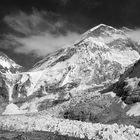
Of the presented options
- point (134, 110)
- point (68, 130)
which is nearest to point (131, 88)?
point (134, 110)

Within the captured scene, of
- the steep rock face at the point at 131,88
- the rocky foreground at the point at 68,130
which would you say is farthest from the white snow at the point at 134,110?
the rocky foreground at the point at 68,130

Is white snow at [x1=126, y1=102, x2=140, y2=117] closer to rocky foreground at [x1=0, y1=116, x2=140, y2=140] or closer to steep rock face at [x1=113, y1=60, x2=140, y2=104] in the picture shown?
steep rock face at [x1=113, y1=60, x2=140, y2=104]

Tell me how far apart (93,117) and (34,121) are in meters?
44.4

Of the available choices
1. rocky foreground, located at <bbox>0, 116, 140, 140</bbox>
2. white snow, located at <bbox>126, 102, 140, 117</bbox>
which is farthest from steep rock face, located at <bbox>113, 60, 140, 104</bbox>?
rocky foreground, located at <bbox>0, 116, 140, 140</bbox>

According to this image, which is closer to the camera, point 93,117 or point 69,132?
point 69,132

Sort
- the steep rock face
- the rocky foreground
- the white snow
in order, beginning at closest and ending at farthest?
the rocky foreground, the white snow, the steep rock face

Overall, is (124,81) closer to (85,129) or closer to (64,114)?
(64,114)

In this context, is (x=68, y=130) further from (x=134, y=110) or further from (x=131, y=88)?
(x=131, y=88)

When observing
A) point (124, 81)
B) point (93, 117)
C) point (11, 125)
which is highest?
point (124, 81)

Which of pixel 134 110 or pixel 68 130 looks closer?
pixel 68 130

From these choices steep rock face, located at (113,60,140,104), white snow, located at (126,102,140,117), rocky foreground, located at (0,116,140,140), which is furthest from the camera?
steep rock face, located at (113,60,140,104)

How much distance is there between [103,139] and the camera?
57.1 m

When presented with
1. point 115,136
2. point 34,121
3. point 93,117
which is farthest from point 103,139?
point 93,117

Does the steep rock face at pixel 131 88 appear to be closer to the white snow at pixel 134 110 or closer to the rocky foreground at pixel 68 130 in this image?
the white snow at pixel 134 110
